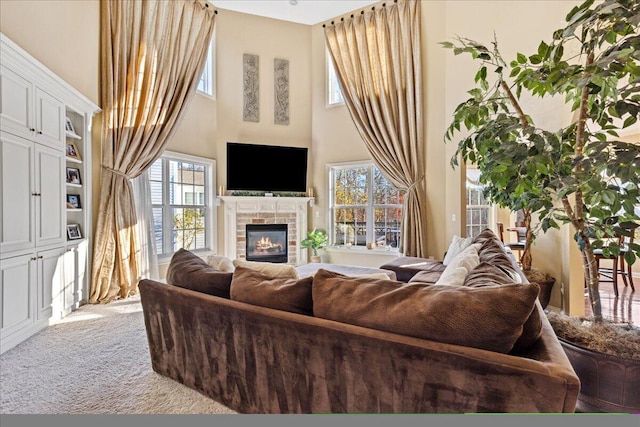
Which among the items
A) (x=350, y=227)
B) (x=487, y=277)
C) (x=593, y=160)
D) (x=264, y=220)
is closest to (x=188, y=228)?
(x=264, y=220)

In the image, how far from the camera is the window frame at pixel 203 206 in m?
4.84

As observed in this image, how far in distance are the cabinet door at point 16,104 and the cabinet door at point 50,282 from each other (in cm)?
111

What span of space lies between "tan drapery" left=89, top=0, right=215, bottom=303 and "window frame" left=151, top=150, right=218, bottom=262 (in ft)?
1.77

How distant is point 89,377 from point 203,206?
3526mm

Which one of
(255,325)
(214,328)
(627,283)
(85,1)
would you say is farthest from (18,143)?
(627,283)

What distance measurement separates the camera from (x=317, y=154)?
19.8 ft

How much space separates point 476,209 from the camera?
5.45 meters

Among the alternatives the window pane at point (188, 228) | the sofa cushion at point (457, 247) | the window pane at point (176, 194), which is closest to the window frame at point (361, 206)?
the sofa cushion at point (457, 247)

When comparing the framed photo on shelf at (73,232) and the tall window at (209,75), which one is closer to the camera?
the framed photo on shelf at (73,232)

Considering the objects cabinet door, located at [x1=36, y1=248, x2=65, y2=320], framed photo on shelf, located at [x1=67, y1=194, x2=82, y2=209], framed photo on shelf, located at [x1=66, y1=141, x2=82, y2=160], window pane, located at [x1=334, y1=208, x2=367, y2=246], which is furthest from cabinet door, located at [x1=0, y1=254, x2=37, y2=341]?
window pane, located at [x1=334, y1=208, x2=367, y2=246]

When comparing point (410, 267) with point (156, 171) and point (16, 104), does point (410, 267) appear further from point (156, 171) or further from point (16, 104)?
point (16, 104)

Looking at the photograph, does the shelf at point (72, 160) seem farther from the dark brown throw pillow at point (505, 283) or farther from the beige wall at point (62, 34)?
the dark brown throw pillow at point (505, 283)

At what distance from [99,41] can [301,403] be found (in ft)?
15.3

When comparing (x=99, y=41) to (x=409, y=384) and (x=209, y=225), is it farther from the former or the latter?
(x=409, y=384)
